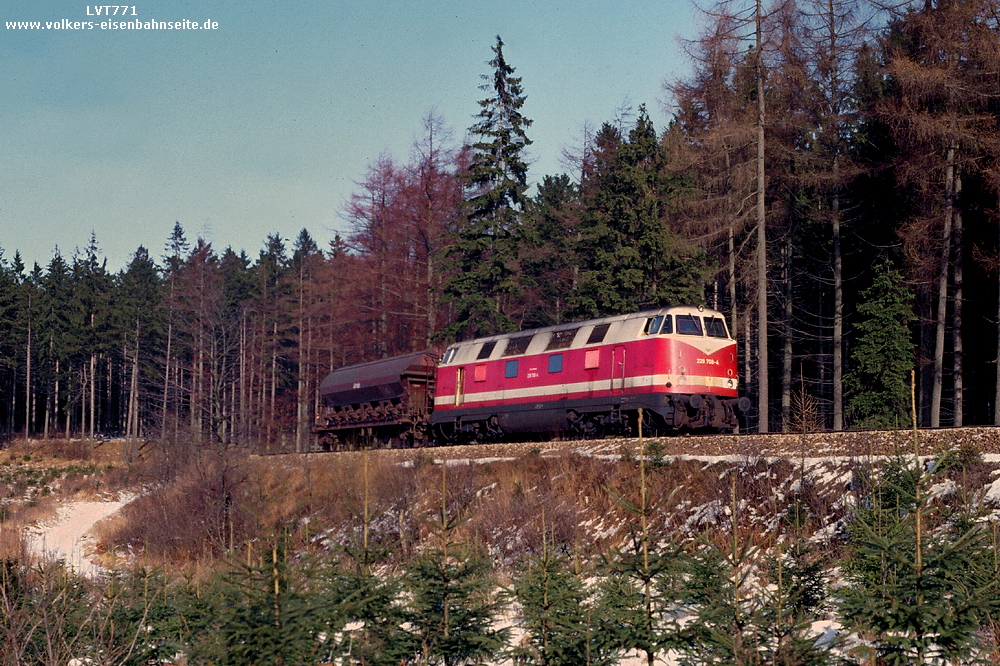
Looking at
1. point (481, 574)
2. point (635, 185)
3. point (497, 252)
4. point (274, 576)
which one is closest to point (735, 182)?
point (635, 185)

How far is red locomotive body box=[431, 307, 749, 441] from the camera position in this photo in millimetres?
24719

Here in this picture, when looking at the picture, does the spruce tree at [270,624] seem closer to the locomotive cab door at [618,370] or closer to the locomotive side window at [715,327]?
the locomotive cab door at [618,370]

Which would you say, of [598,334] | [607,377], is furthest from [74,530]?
[607,377]

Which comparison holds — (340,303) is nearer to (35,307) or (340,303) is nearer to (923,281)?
(923,281)

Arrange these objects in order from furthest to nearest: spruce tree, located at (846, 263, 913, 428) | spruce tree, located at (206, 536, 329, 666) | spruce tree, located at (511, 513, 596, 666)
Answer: spruce tree, located at (846, 263, 913, 428) < spruce tree, located at (511, 513, 596, 666) < spruce tree, located at (206, 536, 329, 666)

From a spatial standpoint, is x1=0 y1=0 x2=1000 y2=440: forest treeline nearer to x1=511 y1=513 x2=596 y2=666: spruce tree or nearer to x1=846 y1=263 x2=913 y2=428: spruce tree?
x1=846 y1=263 x2=913 y2=428: spruce tree

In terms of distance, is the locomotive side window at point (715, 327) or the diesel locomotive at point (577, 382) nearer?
the diesel locomotive at point (577, 382)

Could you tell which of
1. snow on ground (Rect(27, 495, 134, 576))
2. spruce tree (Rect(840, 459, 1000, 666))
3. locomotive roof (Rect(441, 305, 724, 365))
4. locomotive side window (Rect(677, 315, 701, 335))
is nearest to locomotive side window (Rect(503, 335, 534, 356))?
locomotive roof (Rect(441, 305, 724, 365))

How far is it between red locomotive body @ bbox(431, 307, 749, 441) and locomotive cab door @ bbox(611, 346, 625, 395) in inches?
1.1

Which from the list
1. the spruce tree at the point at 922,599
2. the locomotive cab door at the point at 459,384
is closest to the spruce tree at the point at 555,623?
the spruce tree at the point at 922,599

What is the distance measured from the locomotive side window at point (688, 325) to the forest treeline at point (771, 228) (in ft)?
10.8

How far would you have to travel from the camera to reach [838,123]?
1292 inches

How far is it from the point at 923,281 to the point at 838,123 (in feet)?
21.0

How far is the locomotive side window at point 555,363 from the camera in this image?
90.7 ft
